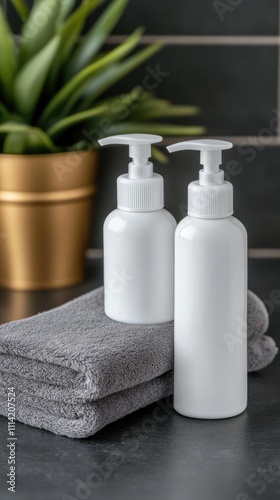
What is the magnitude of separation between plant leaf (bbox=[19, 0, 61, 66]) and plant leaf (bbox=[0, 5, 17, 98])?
3cm

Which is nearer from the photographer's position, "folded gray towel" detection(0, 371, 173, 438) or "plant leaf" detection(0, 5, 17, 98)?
"folded gray towel" detection(0, 371, 173, 438)

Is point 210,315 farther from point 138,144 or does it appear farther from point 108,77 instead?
point 108,77

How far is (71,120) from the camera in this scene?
137 centimetres

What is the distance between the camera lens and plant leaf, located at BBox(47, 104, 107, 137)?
1359 mm

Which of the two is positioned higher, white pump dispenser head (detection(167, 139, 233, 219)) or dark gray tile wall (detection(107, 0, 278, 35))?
dark gray tile wall (detection(107, 0, 278, 35))

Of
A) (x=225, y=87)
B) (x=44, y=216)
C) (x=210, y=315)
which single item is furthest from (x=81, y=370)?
(x=225, y=87)

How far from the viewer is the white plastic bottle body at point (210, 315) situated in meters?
0.92

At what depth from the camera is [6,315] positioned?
133cm

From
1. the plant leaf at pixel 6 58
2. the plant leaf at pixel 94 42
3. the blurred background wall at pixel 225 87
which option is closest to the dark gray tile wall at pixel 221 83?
the blurred background wall at pixel 225 87

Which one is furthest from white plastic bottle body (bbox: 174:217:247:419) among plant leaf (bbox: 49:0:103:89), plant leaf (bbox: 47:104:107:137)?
plant leaf (bbox: 49:0:103:89)

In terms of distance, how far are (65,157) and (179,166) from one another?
0.26 m

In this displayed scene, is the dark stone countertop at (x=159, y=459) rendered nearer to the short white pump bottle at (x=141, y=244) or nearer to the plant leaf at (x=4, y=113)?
the short white pump bottle at (x=141, y=244)

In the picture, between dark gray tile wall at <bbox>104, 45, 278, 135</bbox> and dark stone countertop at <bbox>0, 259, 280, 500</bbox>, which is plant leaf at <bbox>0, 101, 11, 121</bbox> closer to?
dark gray tile wall at <bbox>104, 45, 278, 135</bbox>

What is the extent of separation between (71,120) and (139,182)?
0.42m
